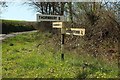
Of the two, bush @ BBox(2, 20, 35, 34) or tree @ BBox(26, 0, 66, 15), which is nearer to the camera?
tree @ BBox(26, 0, 66, 15)

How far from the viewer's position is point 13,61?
10328mm

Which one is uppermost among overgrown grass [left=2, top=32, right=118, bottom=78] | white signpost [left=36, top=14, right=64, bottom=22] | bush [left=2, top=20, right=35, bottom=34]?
white signpost [left=36, top=14, right=64, bottom=22]

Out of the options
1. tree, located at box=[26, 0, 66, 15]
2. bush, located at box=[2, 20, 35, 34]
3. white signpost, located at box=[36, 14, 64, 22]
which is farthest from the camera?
bush, located at box=[2, 20, 35, 34]

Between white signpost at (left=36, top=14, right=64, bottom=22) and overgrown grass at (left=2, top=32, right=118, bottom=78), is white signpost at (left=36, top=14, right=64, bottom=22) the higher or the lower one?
the higher one

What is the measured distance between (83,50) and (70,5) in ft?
16.1

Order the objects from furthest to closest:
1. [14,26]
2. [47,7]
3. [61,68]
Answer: [14,26] < [47,7] < [61,68]

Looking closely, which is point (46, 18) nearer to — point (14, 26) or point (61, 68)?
point (61, 68)

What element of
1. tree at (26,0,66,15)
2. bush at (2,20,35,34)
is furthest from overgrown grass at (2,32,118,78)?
bush at (2,20,35,34)

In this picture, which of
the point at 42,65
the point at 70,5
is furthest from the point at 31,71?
the point at 70,5

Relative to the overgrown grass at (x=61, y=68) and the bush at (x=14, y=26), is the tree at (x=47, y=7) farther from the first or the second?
the overgrown grass at (x=61, y=68)

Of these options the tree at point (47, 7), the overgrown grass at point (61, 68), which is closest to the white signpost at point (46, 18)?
the overgrown grass at point (61, 68)

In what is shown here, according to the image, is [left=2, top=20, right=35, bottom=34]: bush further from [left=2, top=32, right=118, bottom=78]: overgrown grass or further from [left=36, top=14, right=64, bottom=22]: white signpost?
[left=2, top=32, right=118, bottom=78]: overgrown grass

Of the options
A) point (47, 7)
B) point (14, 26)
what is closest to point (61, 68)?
point (47, 7)

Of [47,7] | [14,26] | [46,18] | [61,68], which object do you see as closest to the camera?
[61,68]
